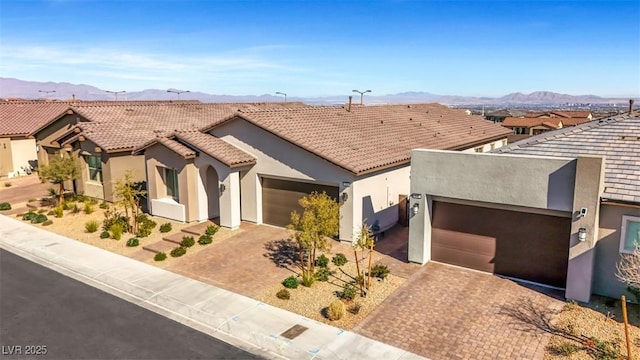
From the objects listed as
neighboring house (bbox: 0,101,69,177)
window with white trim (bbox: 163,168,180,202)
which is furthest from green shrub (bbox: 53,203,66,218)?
neighboring house (bbox: 0,101,69,177)

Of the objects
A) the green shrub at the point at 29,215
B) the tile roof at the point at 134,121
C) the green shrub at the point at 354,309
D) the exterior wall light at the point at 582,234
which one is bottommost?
the green shrub at the point at 354,309

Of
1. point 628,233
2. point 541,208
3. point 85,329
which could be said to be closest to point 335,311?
point 85,329

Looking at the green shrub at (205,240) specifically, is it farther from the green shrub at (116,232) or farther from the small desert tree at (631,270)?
the small desert tree at (631,270)


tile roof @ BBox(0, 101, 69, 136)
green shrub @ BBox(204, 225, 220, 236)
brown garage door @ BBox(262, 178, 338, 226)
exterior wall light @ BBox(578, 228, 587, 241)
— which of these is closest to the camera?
exterior wall light @ BBox(578, 228, 587, 241)

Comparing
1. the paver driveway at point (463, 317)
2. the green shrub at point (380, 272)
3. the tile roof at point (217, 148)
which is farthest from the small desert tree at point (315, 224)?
the tile roof at point (217, 148)

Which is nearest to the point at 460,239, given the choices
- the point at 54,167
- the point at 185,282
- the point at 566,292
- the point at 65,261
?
the point at 566,292

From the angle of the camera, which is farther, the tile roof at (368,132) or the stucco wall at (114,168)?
the stucco wall at (114,168)

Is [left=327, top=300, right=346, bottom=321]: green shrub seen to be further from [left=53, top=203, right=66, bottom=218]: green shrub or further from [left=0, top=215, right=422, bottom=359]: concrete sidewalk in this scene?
[left=53, top=203, right=66, bottom=218]: green shrub

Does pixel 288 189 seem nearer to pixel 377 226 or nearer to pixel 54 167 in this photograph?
pixel 377 226

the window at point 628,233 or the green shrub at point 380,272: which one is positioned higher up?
the window at point 628,233
